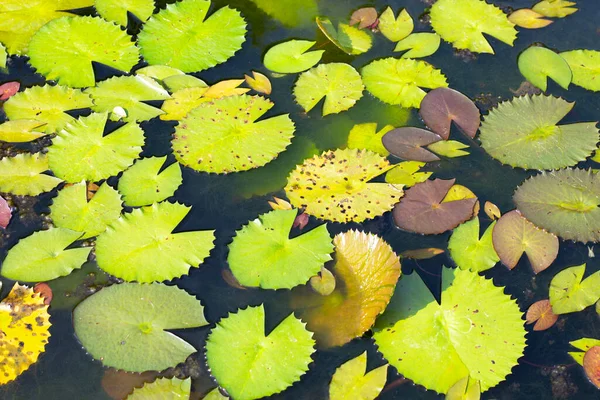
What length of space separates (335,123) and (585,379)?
A: 1.50m

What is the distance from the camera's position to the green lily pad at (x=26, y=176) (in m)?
2.68

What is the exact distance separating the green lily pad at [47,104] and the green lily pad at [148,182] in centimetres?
47

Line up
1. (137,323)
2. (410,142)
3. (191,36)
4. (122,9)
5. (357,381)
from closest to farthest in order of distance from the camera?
(357,381)
(137,323)
(410,142)
(191,36)
(122,9)

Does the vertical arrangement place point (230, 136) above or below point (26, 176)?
above

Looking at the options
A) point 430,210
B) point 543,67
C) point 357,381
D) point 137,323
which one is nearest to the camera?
point 357,381

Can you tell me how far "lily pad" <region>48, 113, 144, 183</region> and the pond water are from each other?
94mm

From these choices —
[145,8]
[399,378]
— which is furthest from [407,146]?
[145,8]

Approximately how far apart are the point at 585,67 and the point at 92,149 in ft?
8.08

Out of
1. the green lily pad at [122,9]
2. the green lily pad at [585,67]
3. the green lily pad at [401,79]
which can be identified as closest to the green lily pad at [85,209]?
the green lily pad at [122,9]

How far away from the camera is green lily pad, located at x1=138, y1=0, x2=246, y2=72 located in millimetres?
3125

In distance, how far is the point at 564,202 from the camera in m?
2.61

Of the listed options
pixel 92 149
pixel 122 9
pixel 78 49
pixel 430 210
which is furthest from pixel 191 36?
pixel 430 210

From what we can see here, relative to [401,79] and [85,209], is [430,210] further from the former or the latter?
[85,209]

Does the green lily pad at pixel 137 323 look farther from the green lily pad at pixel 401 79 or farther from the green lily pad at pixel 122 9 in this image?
the green lily pad at pixel 122 9
